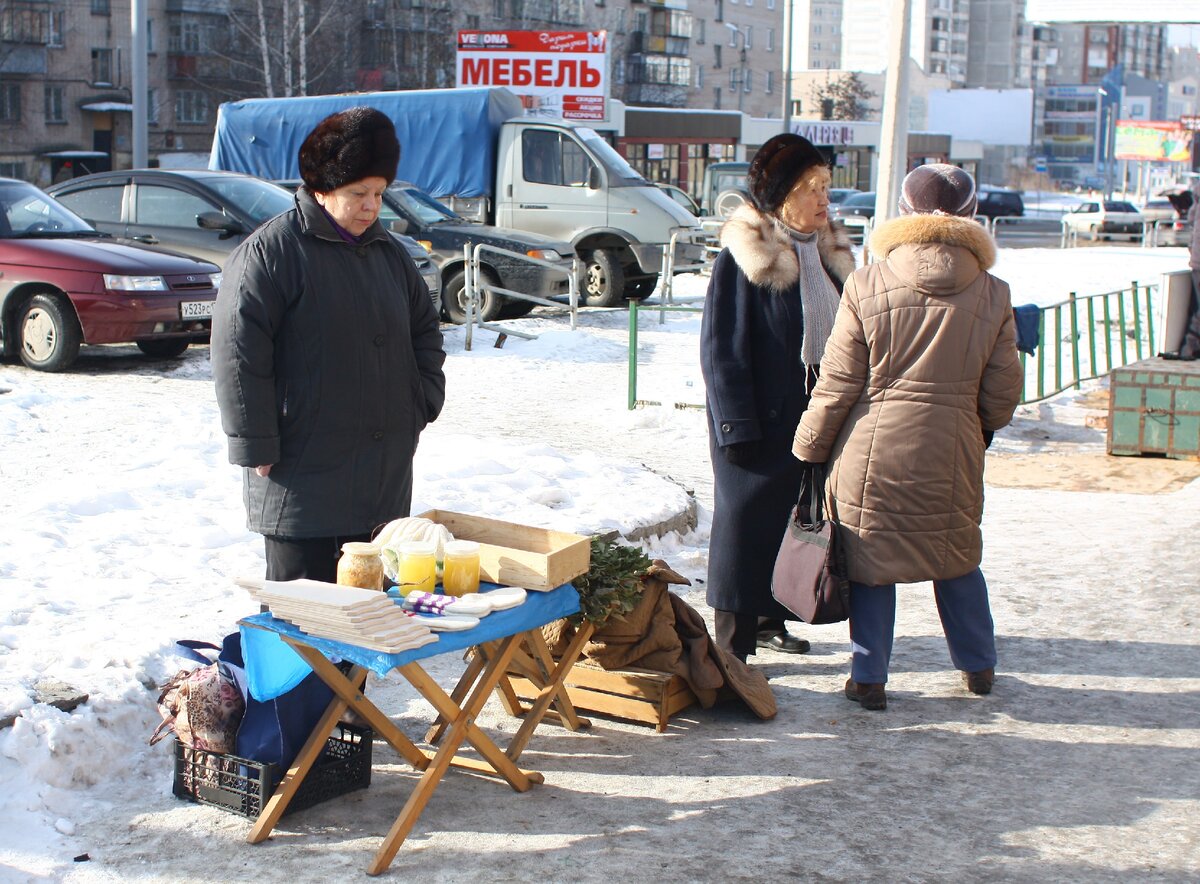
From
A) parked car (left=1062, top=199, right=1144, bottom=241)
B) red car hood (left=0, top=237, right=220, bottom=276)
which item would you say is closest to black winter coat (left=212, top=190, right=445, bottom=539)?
red car hood (left=0, top=237, right=220, bottom=276)

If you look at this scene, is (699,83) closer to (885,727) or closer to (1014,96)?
(1014,96)

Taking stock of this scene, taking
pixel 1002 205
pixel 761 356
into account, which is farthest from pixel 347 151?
pixel 1002 205

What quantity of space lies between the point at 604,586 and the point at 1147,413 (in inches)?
258

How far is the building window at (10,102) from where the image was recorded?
52312 mm

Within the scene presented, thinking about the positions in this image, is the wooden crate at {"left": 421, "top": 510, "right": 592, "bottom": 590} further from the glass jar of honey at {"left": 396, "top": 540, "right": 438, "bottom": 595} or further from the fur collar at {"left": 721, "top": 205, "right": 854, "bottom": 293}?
the fur collar at {"left": 721, "top": 205, "right": 854, "bottom": 293}

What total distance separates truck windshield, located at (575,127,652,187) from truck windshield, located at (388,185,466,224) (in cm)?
231

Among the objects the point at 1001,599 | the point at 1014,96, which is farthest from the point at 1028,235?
the point at 1014,96

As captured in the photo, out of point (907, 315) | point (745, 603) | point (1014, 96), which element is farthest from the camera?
point (1014, 96)

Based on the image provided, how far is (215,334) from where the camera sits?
161 inches

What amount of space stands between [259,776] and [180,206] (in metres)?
10.6

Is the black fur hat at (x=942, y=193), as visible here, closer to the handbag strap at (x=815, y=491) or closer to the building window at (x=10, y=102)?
the handbag strap at (x=815, y=491)

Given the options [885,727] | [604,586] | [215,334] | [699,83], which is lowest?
[885,727]

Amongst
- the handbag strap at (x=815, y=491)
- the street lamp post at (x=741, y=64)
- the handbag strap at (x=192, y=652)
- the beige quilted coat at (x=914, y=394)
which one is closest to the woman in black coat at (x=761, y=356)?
the handbag strap at (x=815, y=491)

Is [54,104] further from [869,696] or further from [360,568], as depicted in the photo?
[360,568]
